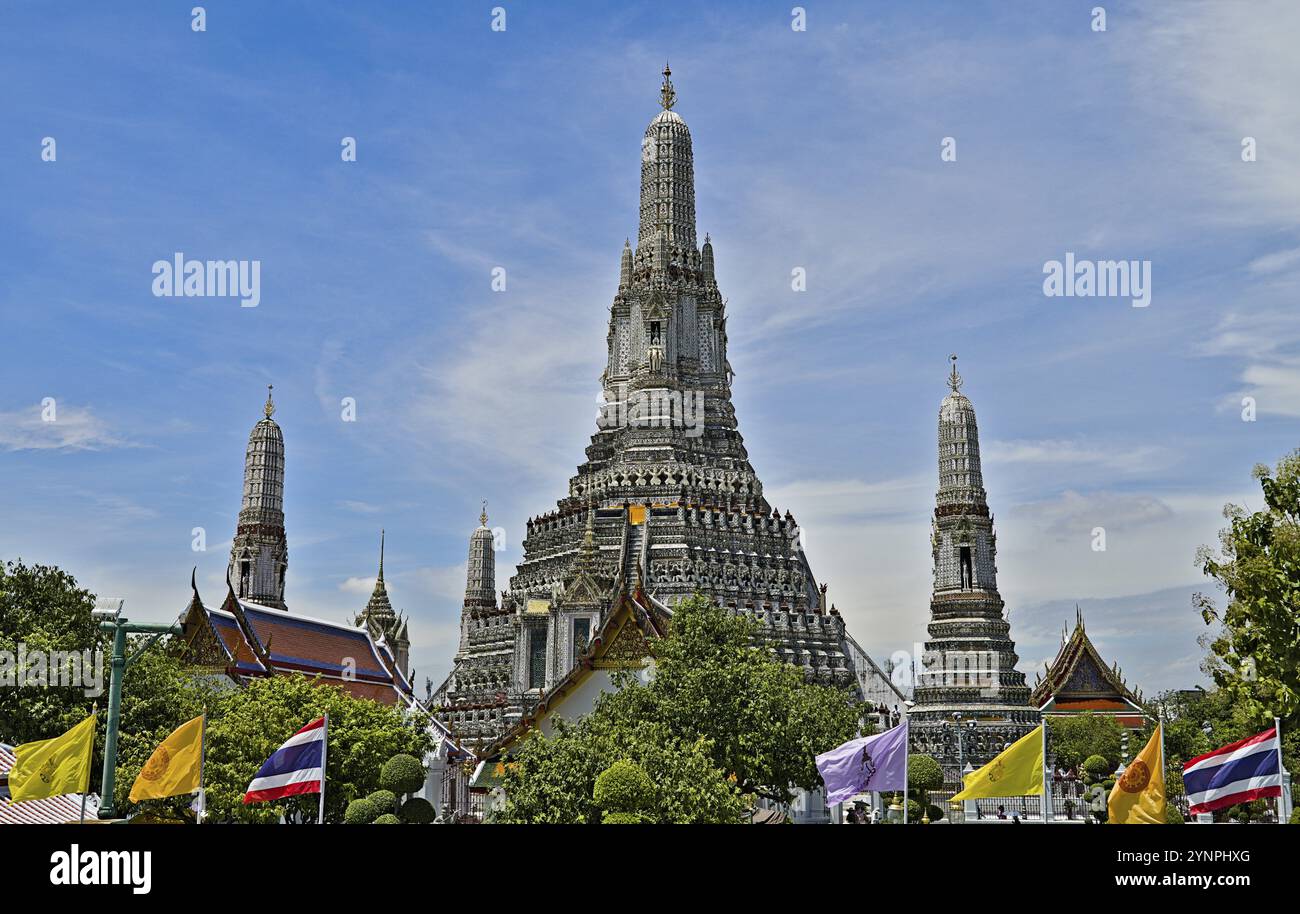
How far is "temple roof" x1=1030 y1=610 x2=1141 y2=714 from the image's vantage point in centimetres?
8531

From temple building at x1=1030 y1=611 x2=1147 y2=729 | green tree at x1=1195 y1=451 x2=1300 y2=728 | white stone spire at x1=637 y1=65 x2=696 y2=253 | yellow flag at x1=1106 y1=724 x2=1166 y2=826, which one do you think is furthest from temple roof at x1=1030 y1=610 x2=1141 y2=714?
yellow flag at x1=1106 y1=724 x2=1166 y2=826

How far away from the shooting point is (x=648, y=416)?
87.2 metres

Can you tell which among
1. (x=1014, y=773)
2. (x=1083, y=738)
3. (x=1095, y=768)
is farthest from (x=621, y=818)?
(x=1083, y=738)

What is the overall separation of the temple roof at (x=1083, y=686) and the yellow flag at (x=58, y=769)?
2693 inches

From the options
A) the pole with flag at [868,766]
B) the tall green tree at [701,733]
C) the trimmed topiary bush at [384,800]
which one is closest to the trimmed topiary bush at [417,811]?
the trimmed topiary bush at [384,800]

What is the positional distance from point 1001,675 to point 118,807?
2308 inches

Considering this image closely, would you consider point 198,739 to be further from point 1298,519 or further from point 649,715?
point 1298,519

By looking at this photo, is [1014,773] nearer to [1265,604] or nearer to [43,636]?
[1265,604]

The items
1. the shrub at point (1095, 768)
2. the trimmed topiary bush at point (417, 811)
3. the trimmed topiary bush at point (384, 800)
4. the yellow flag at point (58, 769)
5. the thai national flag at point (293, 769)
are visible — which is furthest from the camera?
the shrub at point (1095, 768)

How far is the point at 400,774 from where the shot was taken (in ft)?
128

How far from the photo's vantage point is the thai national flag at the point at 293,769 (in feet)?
89.6

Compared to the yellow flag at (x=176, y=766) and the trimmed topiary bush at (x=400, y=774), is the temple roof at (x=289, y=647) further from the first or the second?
the yellow flag at (x=176, y=766)

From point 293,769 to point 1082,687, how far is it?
68338 mm
